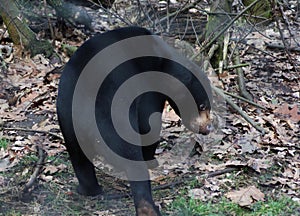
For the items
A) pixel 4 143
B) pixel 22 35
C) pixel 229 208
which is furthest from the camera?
pixel 22 35

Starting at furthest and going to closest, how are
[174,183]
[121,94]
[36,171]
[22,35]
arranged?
1. [22,35]
2. [36,171]
3. [174,183]
4. [121,94]

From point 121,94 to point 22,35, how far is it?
431 centimetres

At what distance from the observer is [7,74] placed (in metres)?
7.29

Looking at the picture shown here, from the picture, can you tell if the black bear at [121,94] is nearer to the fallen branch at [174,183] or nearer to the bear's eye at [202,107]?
the bear's eye at [202,107]

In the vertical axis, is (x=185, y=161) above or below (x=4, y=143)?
above

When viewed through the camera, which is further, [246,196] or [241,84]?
[241,84]

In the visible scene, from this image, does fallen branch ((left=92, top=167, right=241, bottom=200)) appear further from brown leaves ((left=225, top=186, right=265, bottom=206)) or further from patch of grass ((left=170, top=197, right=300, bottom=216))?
brown leaves ((left=225, top=186, right=265, bottom=206))

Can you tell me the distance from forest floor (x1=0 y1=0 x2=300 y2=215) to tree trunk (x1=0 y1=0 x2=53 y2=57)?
82 cm

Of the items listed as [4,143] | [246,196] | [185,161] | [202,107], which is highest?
[202,107]

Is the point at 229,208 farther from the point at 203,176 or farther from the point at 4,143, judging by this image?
the point at 4,143

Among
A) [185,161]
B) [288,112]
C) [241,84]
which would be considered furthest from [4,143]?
[288,112]

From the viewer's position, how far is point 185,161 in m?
5.18

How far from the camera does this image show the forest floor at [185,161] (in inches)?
174

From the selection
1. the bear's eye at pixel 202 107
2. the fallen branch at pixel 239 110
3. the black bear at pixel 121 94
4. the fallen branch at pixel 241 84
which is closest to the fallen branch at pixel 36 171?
the black bear at pixel 121 94
